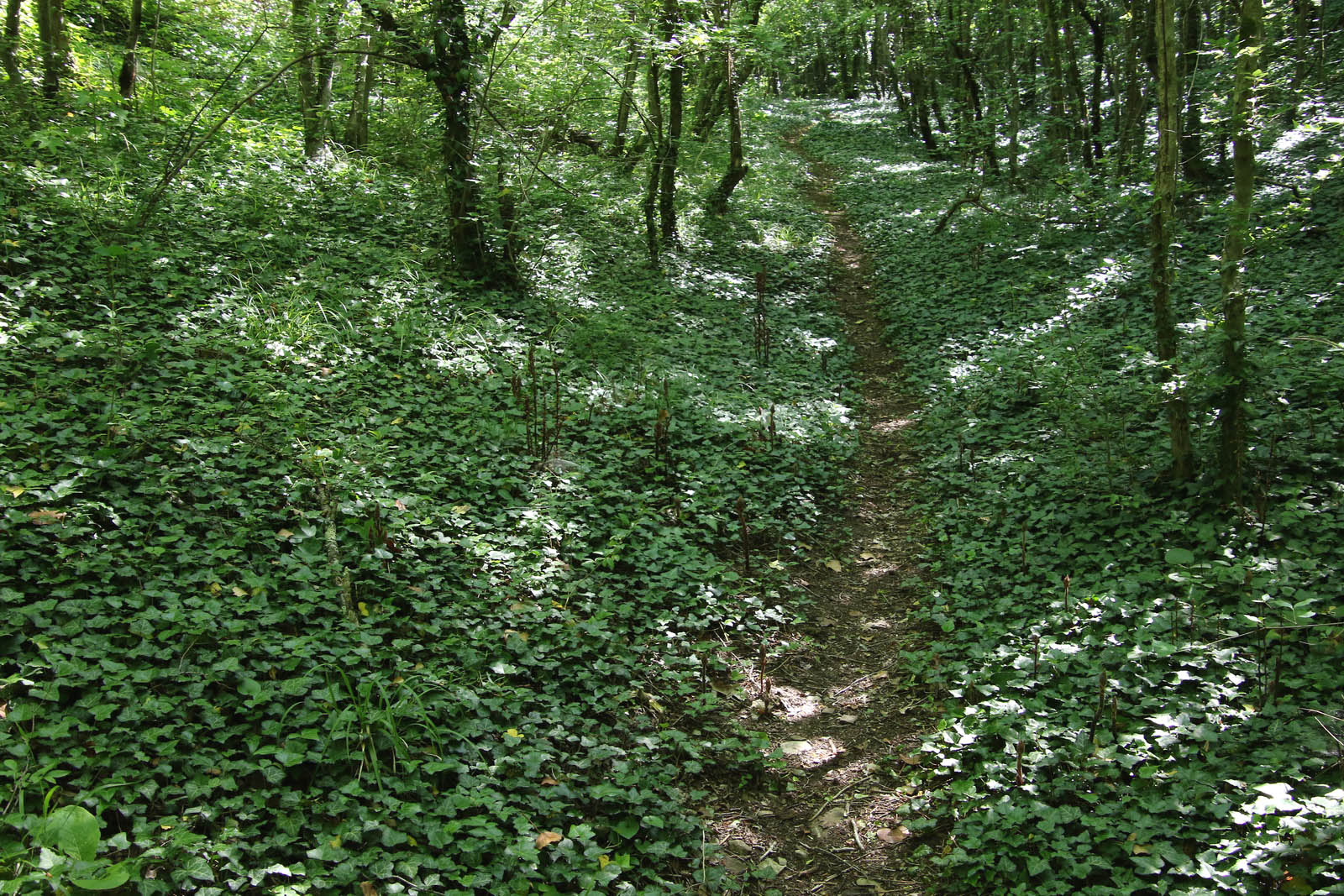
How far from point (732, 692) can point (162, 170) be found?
26.9ft

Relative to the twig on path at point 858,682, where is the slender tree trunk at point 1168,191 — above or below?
above

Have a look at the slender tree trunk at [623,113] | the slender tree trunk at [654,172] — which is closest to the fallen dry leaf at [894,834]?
the slender tree trunk at [654,172]

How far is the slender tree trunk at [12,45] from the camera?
7941mm

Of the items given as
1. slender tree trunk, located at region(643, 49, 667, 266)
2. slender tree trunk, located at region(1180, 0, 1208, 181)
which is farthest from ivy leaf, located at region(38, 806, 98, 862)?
slender tree trunk, located at region(1180, 0, 1208, 181)

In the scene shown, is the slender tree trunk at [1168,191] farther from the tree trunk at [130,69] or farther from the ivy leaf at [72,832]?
the tree trunk at [130,69]

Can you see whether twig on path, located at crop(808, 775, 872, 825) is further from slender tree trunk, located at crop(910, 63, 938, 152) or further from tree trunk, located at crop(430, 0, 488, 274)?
slender tree trunk, located at crop(910, 63, 938, 152)

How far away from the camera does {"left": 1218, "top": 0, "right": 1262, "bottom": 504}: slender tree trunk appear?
4887mm

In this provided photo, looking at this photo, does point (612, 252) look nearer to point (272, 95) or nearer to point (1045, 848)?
point (272, 95)

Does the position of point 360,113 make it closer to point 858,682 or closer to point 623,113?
point 623,113

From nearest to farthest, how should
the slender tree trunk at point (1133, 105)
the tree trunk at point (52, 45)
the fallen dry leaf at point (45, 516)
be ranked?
the fallen dry leaf at point (45, 516)
the tree trunk at point (52, 45)
the slender tree trunk at point (1133, 105)

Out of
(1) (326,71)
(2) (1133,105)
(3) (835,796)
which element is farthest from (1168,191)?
(1) (326,71)

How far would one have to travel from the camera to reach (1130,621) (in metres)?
4.57

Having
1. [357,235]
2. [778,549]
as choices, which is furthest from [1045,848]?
[357,235]

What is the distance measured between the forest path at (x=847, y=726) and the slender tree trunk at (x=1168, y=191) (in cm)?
206
